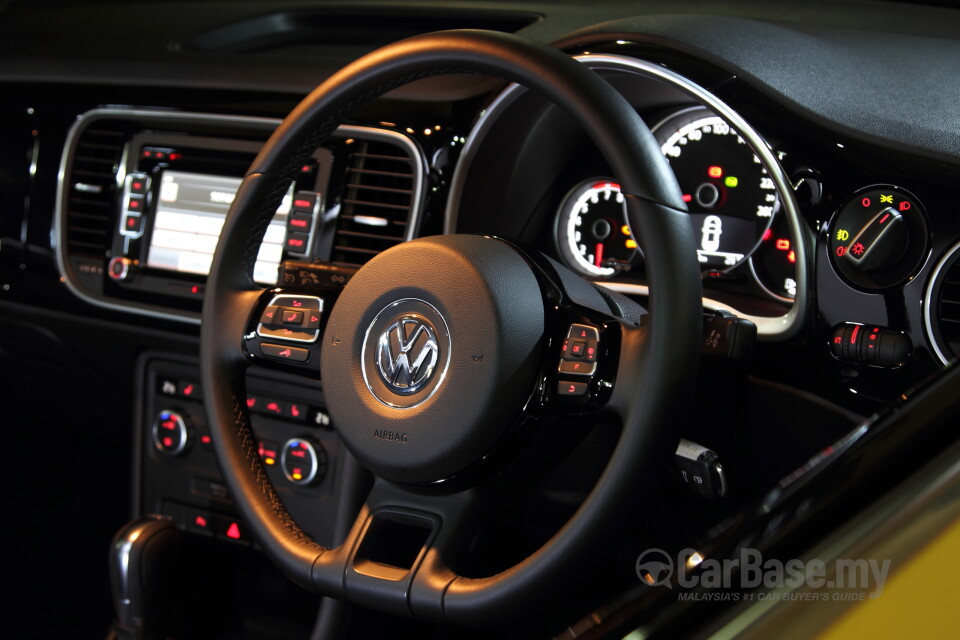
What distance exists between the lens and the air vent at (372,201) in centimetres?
147

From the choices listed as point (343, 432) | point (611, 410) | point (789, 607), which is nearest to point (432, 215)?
point (343, 432)

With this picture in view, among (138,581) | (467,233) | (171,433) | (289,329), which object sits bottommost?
(138,581)

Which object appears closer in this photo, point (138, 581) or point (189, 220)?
point (138, 581)

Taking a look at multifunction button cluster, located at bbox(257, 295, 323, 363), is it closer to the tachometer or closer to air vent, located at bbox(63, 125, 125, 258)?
the tachometer

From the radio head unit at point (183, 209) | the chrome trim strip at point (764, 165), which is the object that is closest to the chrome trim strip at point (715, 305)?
the chrome trim strip at point (764, 165)

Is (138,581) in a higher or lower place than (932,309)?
lower

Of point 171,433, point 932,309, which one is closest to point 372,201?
point 171,433

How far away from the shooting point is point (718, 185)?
1.37 m

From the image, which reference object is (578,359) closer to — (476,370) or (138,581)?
(476,370)

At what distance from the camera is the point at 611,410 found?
0.88 m

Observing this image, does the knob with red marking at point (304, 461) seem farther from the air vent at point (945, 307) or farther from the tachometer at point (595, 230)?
the air vent at point (945, 307)

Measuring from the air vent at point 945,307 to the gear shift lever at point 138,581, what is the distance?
3.45ft

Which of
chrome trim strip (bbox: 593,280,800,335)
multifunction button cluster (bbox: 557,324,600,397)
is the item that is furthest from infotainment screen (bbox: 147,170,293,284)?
multifunction button cluster (bbox: 557,324,600,397)

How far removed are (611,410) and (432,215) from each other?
62cm
